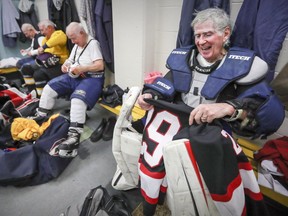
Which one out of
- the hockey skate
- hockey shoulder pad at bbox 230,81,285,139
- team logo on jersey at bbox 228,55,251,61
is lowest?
the hockey skate

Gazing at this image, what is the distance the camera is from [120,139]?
3.12ft

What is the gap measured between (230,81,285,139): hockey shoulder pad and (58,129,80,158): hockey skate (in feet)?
3.93

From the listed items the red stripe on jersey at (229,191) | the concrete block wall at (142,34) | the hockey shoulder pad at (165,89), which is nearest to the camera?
the red stripe on jersey at (229,191)

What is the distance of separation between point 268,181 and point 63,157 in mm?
1364

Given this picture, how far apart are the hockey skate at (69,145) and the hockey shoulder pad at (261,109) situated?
120 centimetres

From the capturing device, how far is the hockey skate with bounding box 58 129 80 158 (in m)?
1.38

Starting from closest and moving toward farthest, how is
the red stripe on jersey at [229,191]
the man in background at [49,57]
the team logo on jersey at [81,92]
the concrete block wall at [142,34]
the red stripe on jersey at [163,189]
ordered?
1. the red stripe on jersey at [229,191]
2. the red stripe on jersey at [163,189]
3. the concrete block wall at [142,34]
4. the team logo on jersey at [81,92]
5. the man in background at [49,57]

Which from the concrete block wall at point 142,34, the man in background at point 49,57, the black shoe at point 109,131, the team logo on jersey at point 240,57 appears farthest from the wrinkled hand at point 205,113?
the man in background at point 49,57

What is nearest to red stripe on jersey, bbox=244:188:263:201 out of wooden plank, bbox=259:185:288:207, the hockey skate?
wooden plank, bbox=259:185:288:207

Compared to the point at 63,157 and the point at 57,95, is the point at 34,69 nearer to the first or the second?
the point at 57,95

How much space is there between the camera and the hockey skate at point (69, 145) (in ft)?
4.51

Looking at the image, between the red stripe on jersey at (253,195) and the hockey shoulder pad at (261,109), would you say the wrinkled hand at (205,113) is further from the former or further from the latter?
the red stripe on jersey at (253,195)

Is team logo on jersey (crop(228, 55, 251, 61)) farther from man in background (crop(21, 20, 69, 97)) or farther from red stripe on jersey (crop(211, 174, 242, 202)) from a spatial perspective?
man in background (crop(21, 20, 69, 97))

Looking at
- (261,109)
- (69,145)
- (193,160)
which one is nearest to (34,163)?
(69,145)
